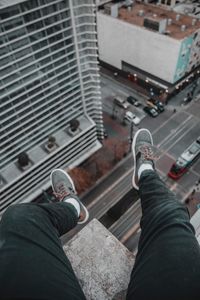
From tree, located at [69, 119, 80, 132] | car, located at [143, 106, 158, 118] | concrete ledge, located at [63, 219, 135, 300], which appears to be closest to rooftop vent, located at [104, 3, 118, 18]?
car, located at [143, 106, 158, 118]

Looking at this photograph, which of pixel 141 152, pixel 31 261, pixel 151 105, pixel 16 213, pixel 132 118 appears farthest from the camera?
pixel 151 105

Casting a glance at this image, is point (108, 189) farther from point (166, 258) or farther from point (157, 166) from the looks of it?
point (166, 258)

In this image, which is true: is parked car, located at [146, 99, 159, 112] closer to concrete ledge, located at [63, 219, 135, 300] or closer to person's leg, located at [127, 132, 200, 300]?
concrete ledge, located at [63, 219, 135, 300]

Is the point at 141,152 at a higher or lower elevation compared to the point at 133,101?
higher

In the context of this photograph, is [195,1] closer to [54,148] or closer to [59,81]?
[59,81]

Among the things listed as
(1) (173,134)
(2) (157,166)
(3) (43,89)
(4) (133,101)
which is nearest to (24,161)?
(3) (43,89)

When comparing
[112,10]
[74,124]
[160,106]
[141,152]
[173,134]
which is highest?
[112,10]

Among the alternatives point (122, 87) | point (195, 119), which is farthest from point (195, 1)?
point (195, 119)
